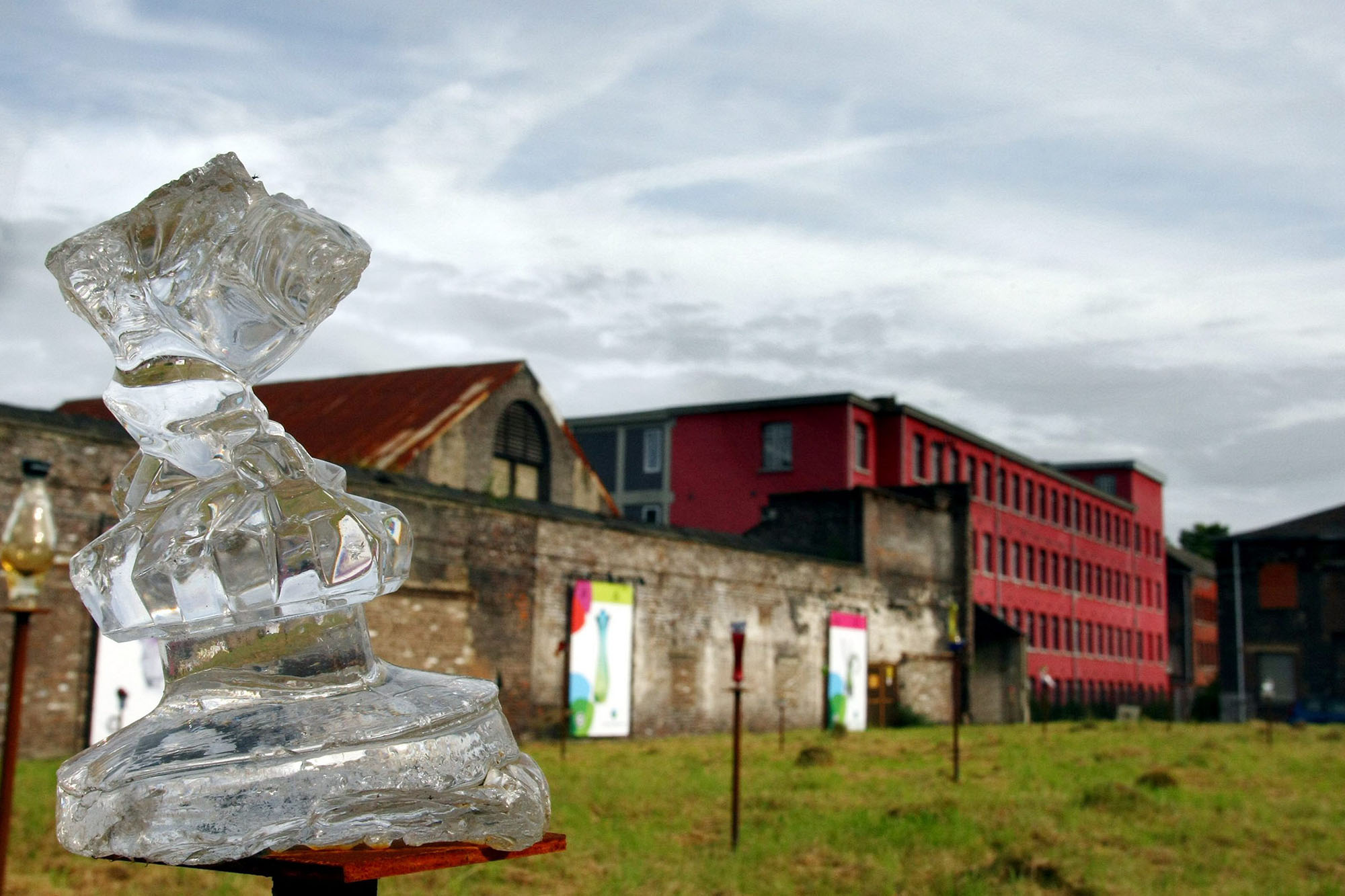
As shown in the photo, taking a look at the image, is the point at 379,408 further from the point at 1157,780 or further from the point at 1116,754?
the point at 1157,780

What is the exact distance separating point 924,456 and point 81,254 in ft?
135

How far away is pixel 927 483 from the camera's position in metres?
41.2

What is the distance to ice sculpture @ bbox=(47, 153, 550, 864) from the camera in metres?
2.23

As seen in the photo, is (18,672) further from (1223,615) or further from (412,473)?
(1223,615)

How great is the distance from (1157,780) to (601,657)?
10.2m

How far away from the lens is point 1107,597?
56.1 meters

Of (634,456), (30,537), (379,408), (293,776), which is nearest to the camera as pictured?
(293,776)

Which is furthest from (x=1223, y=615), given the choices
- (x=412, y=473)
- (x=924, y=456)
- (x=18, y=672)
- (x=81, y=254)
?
(x=81, y=254)

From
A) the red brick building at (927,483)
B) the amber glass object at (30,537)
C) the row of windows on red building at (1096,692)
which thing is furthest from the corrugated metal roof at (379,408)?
the row of windows on red building at (1096,692)

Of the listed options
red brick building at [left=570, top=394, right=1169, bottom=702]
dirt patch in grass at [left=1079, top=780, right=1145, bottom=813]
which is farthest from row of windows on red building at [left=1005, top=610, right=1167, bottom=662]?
dirt patch in grass at [left=1079, top=780, right=1145, bottom=813]

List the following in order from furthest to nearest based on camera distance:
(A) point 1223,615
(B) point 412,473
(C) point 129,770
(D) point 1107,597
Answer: (D) point 1107,597 < (A) point 1223,615 < (B) point 412,473 < (C) point 129,770

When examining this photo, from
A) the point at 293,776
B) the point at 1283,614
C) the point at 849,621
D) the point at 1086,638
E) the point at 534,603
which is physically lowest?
the point at 293,776

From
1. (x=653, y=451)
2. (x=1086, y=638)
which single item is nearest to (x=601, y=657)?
(x=653, y=451)

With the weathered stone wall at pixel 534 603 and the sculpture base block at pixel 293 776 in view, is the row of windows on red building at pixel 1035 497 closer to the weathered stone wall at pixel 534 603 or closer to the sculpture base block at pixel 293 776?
the weathered stone wall at pixel 534 603
